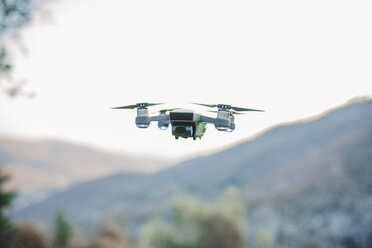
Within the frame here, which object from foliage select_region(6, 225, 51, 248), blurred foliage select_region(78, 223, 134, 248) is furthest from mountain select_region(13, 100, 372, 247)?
blurred foliage select_region(78, 223, 134, 248)

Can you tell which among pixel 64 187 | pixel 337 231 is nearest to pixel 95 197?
pixel 64 187

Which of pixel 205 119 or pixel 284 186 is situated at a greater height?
pixel 205 119

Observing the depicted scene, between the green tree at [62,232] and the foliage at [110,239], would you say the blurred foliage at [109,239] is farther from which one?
the green tree at [62,232]

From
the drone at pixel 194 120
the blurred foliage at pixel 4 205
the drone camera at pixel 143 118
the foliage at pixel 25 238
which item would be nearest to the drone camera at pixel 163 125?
the drone at pixel 194 120

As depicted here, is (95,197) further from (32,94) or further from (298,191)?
(32,94)

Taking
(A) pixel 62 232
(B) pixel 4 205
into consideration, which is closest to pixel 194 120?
(B) pixel 4 205

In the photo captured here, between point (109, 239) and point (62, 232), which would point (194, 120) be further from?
point (109, 239)
